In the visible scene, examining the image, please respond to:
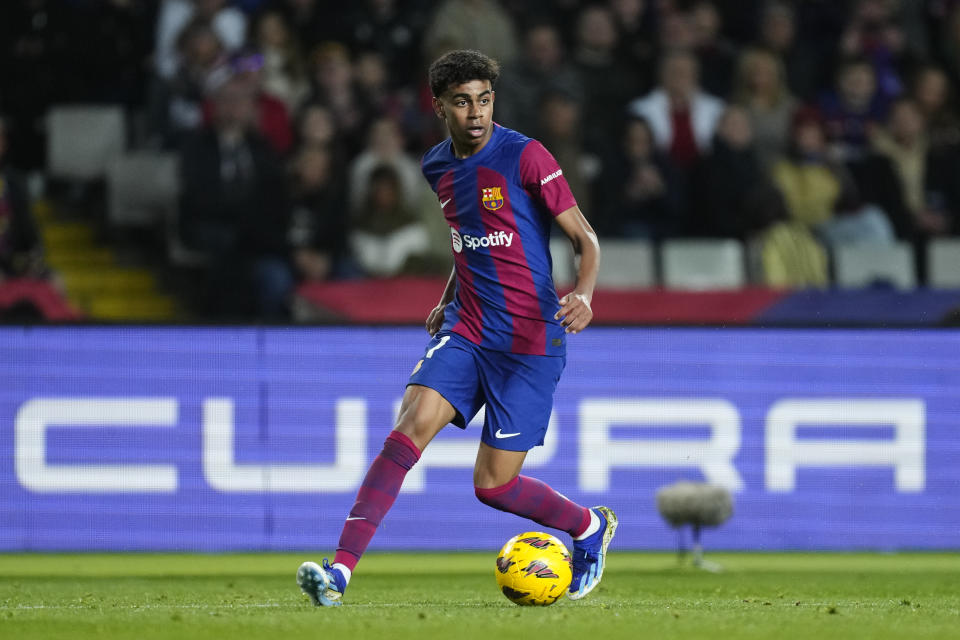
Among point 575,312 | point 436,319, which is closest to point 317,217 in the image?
point 436,319

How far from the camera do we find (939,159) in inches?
525

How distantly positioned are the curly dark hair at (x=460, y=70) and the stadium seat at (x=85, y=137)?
24.6ft

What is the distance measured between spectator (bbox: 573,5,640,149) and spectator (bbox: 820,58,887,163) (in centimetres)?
173

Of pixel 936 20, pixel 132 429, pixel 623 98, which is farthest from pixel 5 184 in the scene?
pixel 936 20

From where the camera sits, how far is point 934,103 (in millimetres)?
13688

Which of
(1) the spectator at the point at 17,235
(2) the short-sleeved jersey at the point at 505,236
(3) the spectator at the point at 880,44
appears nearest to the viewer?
(2) the short-sleeved jersey at the point at 505,236

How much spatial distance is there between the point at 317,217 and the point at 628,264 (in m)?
2.34

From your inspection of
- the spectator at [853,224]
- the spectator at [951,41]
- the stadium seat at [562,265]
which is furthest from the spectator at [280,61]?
the spectator at [951,41]

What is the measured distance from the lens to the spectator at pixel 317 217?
11.8 m

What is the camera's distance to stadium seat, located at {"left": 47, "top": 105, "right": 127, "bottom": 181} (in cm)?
1292

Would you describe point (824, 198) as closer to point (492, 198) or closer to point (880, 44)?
point (880, 44)

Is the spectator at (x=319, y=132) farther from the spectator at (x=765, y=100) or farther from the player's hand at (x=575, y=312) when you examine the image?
the player's hand at (x=575, y=312)

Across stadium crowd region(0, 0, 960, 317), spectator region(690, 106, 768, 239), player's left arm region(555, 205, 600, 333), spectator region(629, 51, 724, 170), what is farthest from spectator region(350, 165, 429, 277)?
player's left arm region(555, 205, 600, 333)

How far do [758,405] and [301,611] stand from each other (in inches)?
190
